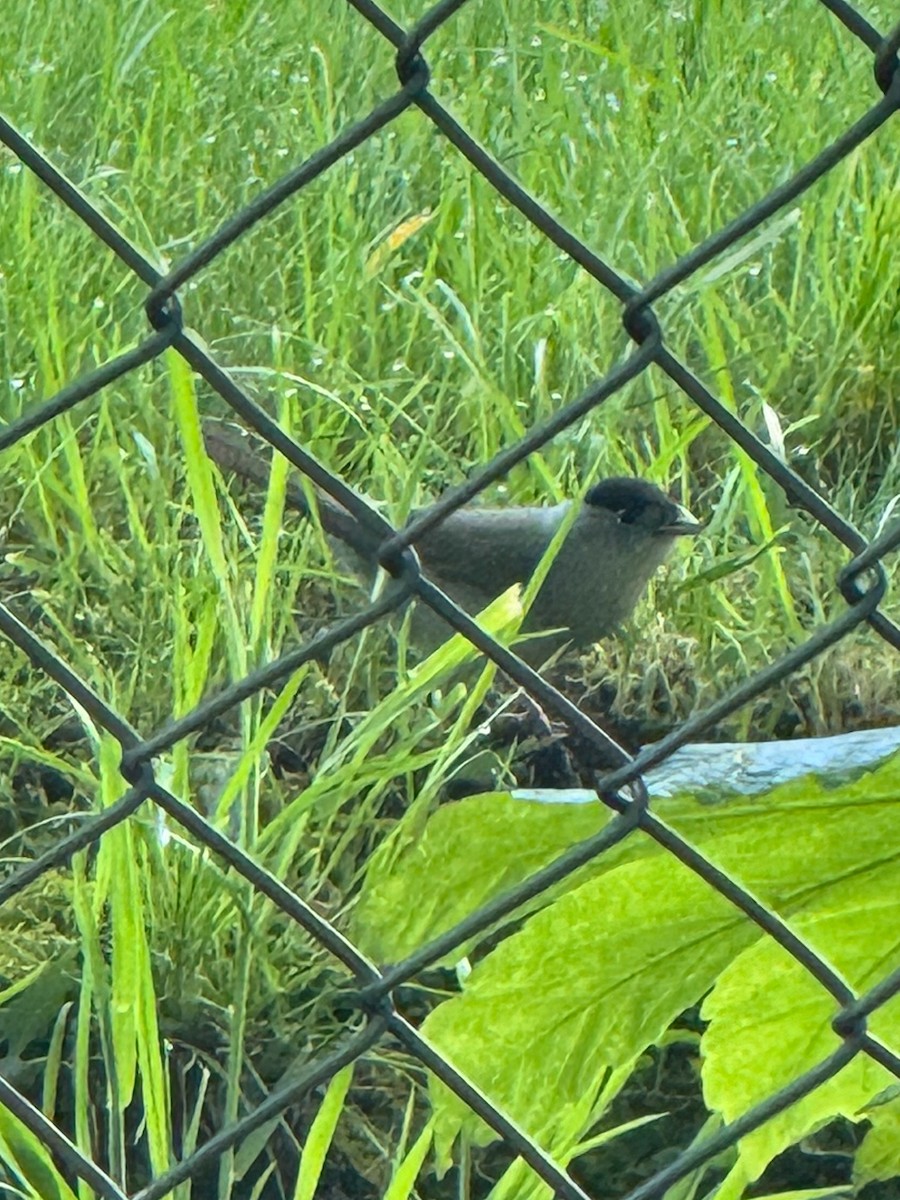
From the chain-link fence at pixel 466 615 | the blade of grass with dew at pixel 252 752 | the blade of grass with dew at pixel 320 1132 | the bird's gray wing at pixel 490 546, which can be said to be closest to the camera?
the chain-link fence at pixel 466 615

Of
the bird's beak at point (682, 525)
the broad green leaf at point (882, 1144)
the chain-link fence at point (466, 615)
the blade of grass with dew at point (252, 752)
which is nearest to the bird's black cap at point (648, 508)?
the bird's beak at point (682, 525)

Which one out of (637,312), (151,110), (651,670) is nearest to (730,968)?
(637,312)

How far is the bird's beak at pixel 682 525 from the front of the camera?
257 centimetres

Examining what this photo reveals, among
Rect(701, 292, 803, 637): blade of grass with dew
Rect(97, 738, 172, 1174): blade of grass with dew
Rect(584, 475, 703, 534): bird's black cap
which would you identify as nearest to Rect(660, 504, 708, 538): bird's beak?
Rect(584, 475, 703, 534): bird's black cap

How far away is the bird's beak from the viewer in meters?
2.57

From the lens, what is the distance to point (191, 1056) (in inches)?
72.8

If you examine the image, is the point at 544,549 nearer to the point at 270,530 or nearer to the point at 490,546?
the point at 490,546

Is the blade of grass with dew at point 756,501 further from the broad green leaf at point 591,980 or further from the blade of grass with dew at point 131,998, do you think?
the broad green leaf at point 591,980

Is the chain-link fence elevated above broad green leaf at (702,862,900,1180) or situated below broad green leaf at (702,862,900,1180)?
above

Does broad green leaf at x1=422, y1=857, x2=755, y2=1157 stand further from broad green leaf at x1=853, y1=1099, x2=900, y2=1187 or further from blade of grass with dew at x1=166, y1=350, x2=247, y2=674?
blade of grass with dew at x1=166, y1=350, x2=247, y2=674

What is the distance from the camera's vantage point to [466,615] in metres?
0.84

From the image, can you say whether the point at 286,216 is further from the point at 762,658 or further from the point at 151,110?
the point at 762,658

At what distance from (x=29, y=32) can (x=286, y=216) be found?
2.63ft

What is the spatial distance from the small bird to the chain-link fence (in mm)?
1568
